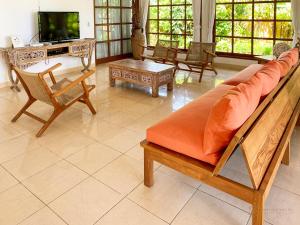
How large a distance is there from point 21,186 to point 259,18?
17.4 feet

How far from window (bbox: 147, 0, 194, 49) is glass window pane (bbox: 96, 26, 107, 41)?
1.33 meters

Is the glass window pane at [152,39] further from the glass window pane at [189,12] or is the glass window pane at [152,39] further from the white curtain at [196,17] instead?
the white curtain at [196,17]

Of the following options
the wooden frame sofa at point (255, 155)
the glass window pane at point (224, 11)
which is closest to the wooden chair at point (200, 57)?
the glass window pane at point (224, 11)

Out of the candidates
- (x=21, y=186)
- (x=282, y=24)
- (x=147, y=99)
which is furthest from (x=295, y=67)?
(x=282, y=24)

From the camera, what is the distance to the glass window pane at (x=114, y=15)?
6.60 metres

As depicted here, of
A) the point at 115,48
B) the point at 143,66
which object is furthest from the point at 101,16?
the point at 143,66

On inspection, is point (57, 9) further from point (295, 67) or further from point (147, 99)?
point (295, 67)

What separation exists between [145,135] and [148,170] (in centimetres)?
92

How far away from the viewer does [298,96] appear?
104 inches

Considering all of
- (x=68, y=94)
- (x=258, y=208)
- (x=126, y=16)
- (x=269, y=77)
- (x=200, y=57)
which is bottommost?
(x=258, y=208)

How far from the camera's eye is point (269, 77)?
1840mm

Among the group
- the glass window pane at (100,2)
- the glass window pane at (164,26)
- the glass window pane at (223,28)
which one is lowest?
the glass window pane at (223,28)

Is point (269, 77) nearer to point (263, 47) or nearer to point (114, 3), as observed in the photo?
point (263, 47)

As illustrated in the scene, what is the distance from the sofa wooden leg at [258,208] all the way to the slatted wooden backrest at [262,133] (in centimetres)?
5
